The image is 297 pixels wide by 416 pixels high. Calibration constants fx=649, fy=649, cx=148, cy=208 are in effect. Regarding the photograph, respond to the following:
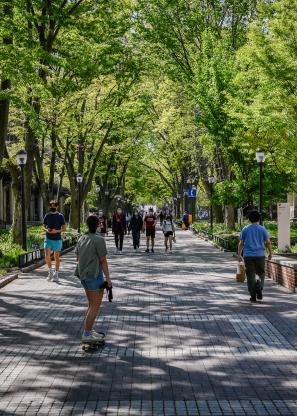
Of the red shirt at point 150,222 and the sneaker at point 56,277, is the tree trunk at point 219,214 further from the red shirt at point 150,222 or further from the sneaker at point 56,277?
the sneaker at point 56,277

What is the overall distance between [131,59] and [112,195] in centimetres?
3273

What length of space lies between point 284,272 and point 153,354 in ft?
22.5

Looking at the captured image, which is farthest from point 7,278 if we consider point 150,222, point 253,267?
point 150,222

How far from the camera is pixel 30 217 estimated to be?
6606cm

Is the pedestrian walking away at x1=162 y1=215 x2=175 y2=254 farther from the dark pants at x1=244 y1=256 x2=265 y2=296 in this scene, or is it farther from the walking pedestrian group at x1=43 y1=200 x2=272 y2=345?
the dark pants at x1=244 y1=256 x2=265 y2=296

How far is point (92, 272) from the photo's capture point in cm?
777

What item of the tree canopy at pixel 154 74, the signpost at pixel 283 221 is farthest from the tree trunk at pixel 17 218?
the signpost at pixel 283 221

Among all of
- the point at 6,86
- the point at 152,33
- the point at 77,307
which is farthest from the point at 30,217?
the point at 77,307

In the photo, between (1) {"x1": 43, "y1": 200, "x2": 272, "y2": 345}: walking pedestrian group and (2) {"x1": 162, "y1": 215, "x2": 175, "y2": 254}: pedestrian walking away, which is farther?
(2) {"x1": 162, "y1": 215, "x2": 175, "y2": 254}: pedestrian walking away

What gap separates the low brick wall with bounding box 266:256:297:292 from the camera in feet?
42.9

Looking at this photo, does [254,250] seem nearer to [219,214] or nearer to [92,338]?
[92,338]

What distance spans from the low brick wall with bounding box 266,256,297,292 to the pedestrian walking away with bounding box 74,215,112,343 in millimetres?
6189

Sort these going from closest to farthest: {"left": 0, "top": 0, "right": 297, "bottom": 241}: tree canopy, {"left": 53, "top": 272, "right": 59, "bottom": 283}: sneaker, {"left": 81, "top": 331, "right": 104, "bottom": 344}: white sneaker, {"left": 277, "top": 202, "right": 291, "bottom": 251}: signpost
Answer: {"left": 81, "top": 331, "right": 104, "bottom": 344}: white sneaker → {"left": 53, "top": 272, "right": 59, "bottom": 283}: sneaker → {"left": 0, "top": 0, "right": 297, "bottom": 241}: tree canopy → {"left": 277, "top": 202, "right": 291, "bottom": 251}: signpost

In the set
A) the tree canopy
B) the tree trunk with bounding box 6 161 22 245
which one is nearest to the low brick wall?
the tree canopy
